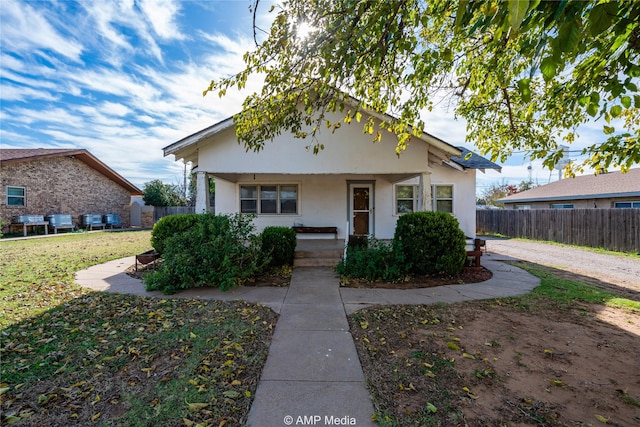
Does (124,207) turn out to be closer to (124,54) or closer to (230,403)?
(124,54)

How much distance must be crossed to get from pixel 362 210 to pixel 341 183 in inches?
55.7

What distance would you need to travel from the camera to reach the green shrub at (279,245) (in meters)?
7.66

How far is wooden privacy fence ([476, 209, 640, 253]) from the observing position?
12.0 m

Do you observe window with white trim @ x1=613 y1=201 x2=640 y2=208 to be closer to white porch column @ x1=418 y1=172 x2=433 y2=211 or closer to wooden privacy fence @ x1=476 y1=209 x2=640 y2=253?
wooden privacy fence @ x1=476 y1=209 x2=640 y2=253

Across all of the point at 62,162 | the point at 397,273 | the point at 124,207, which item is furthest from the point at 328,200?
the point at 124,207

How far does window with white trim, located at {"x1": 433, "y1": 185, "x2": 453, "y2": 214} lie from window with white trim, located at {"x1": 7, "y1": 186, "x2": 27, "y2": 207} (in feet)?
79.4

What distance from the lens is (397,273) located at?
21.5ft

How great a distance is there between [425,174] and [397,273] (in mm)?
3382

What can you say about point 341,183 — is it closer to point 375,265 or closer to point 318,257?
point 318,257

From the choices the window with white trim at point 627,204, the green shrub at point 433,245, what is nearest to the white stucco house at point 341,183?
the green shrub at point 433,245

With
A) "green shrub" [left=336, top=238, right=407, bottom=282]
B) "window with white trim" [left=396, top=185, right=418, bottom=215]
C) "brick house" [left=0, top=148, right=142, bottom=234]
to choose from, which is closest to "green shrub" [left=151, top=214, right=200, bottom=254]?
"green shrub" [left=336, top=238, right=407, bottom=282]

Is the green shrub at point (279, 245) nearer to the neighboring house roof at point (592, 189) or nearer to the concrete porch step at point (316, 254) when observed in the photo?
the concrete porch step at point (316, 254)

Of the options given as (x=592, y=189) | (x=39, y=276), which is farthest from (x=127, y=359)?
(x=592, y=189)

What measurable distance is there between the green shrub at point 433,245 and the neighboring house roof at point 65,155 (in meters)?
22.8
